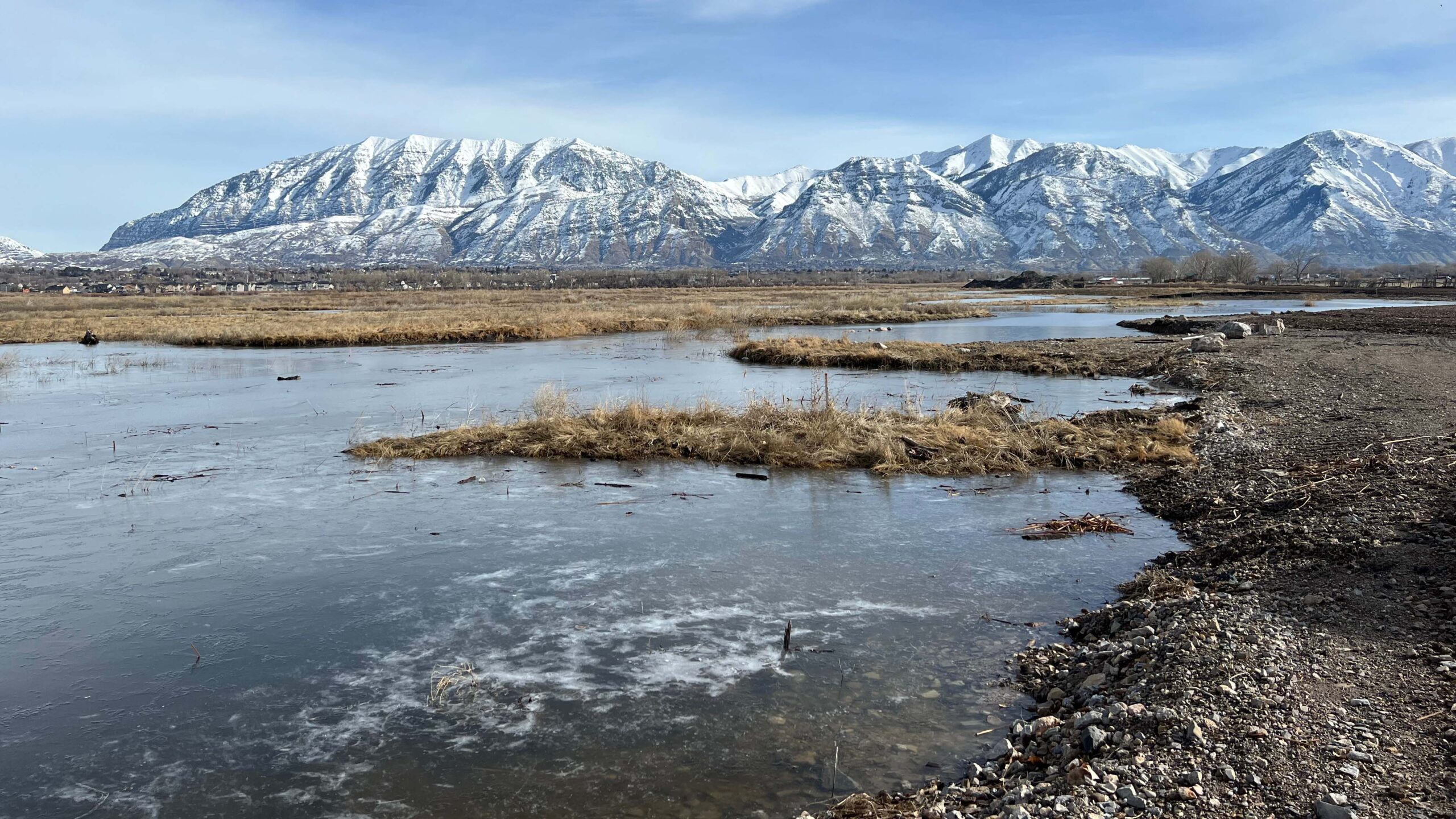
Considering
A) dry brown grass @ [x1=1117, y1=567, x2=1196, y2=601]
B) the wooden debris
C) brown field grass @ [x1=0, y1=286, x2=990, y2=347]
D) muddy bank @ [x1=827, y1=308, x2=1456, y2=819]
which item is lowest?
the wooden debris

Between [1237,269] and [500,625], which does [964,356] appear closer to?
[500,625]

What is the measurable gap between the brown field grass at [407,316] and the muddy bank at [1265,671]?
140 feet

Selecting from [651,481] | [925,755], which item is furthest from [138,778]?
[651,481]

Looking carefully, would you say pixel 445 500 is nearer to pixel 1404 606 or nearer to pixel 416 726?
pixel 416 726

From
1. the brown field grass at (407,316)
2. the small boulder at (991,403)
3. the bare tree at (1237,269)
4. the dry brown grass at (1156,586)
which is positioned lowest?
the dry brown grass at (1156,586)

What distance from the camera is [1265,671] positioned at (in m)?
6.87

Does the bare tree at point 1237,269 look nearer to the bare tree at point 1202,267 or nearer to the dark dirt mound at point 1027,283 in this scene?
the bare tree at point 1202,267

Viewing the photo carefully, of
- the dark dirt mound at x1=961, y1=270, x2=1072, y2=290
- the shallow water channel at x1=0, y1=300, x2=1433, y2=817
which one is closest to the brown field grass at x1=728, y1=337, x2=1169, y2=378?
the shallow water channel at x1=0, y1=300, x2=1433, y2=817

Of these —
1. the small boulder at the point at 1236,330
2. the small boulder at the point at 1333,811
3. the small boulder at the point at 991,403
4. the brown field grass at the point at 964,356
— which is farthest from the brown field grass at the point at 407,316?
the small boulder at the point at 1333,811

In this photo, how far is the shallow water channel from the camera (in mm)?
6559

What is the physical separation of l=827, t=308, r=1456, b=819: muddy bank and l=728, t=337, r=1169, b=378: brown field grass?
18.5 meters

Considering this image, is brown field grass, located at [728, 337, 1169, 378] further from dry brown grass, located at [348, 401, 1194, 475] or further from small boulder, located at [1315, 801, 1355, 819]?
small boulder, located at [1315, 801, 1355, 819]

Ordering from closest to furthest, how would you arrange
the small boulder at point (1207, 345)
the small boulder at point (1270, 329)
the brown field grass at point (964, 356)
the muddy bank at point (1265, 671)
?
the muddy bank at point (1265, 671) < the brown field grass at point (964, 356) < the small boulder at point (1207, 345) < the small boulder at point (1270, 329)

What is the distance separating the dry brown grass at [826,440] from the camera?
1719cm
